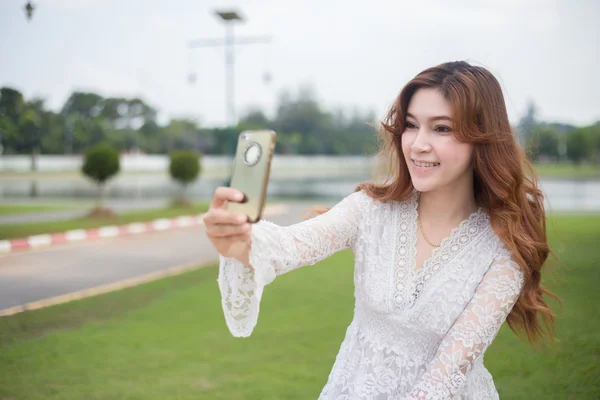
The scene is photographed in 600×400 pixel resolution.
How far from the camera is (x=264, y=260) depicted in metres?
1.42

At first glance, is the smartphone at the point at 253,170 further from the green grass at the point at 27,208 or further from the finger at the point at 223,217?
the green grass at the point at 27,208

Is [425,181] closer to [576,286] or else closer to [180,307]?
[576,286]

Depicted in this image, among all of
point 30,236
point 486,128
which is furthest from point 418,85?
point 30,236

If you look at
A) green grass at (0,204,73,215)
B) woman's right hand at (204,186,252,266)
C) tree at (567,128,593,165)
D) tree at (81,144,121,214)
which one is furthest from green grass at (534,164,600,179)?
green grass at (0,204,73,215)

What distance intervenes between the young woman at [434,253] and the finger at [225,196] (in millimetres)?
191

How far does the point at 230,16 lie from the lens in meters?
16.3

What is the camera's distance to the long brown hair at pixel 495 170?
1.56 m

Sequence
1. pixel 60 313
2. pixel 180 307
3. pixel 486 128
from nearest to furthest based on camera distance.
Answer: pixel 486 128, pixel 60 313, pixel 180 307

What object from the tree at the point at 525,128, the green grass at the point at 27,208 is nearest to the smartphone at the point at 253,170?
the tree at the point at 525,128

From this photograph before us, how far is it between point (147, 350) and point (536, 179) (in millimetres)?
3121

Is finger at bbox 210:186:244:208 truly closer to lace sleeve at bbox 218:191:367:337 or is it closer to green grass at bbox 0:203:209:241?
lace sleeve at bbox 218:191:367:337

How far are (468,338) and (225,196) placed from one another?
75 cm

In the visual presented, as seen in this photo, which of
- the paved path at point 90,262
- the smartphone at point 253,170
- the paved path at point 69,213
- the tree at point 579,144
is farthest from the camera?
the paved path at point 69,213

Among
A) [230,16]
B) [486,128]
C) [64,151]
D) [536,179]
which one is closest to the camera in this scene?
[486,128]
